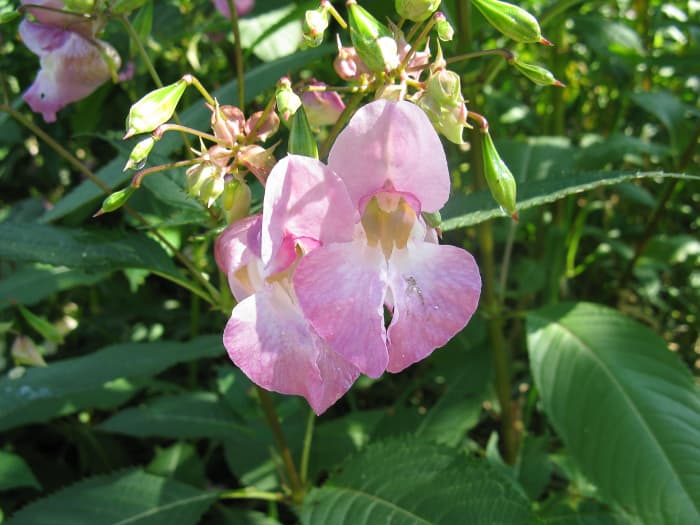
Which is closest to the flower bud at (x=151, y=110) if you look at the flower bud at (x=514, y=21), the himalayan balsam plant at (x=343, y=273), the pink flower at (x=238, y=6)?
the himalayan balsam plant at (x=343, y=273)

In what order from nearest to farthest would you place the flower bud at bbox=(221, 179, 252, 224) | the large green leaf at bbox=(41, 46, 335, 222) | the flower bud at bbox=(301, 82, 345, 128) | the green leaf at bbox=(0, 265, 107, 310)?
the flower bud at bbox=(221, 179, 252, 224), the flower bud at bbox=(301, 82, 345, 128), the large green leaf at bbox=(41, 46, 335, 222), the green leaf at bbox=(0, 265, 107, 310)

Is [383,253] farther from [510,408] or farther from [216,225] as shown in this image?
[510,408]

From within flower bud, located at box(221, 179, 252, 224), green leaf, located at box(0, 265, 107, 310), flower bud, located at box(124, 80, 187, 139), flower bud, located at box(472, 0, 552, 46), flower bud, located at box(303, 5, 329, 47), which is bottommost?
green leaf, located at box(0, 265, 107, 310)

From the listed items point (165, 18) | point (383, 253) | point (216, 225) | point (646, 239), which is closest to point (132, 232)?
point (216, 225)

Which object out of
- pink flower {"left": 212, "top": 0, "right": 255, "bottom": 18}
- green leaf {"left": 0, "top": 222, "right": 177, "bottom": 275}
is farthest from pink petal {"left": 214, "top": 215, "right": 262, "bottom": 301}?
pink flower {"left": 212, "top": 0, "right": 255, "bottom": 18}

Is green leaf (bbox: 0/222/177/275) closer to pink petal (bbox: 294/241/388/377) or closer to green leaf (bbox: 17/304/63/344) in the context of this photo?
green leaf (bbox: 17/304/63/344)

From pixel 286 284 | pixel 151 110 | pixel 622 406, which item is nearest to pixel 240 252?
pixel 286 284
